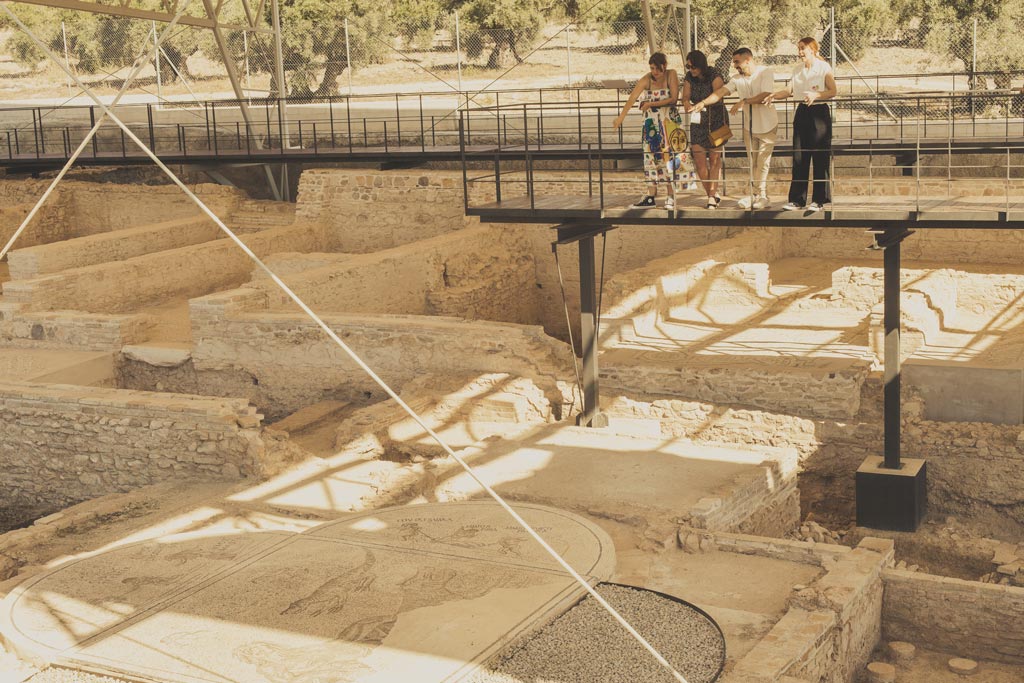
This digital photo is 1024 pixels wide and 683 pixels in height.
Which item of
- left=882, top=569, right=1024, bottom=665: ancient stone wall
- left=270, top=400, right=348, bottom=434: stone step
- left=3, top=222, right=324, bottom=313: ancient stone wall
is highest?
left=3, top=222, right=324, bottom=313: ancient stone wall

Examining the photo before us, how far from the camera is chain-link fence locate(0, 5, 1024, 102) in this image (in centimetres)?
2741

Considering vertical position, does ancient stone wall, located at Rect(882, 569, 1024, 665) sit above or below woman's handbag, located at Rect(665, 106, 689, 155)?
below

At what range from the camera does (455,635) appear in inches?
312

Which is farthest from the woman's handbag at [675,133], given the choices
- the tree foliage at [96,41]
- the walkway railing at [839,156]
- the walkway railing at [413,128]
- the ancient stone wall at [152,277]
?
the tree foliage at [96,41]

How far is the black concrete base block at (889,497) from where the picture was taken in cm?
1134

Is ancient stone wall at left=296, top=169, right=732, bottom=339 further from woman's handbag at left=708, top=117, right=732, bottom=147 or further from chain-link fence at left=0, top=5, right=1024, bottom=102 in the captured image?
woman's handbag at left=708, top=117, right=732, bottom=147

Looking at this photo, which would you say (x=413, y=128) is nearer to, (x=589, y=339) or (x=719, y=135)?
(x=589, y=339)

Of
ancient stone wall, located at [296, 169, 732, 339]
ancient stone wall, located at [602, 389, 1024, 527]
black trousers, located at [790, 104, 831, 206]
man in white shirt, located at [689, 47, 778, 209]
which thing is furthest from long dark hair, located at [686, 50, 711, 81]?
ancient stone wall, located at [296, 169, 732, 339]

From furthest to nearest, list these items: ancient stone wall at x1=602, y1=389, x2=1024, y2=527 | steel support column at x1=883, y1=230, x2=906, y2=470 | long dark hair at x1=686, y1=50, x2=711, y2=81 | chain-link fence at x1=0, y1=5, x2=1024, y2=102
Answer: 1. chain-link fence at x1=0, y1=5, x2=1024, y2=102
2. ancient stone wall at x1=602, y1=389, x2=1024, y2=527
3. steel support column at x1=883, y1=230, x2=906, y2=470
4. long dark hair at x1=686, y1=50, x2=711, y2=81

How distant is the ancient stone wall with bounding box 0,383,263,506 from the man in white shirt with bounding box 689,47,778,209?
479 centimetres

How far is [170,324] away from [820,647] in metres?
10.6

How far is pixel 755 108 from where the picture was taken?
10.5 meters

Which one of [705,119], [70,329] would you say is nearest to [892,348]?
[705,119]

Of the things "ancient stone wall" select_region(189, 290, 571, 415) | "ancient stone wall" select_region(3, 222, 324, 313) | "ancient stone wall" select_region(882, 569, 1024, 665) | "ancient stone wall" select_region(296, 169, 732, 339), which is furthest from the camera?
"ancient stone wall" select_region(296, 169, 732, 339)
